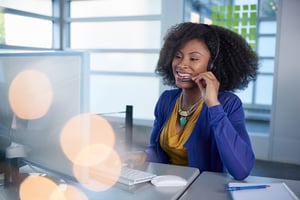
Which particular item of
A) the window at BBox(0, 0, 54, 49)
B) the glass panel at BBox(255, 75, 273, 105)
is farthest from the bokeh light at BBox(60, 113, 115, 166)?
the window at BBox(0, 0, 54, 49)

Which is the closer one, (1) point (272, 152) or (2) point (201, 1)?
(1) point (272, 152)

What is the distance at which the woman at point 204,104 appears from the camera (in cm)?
125

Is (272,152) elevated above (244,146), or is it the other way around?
(244,146)

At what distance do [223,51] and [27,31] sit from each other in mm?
4748

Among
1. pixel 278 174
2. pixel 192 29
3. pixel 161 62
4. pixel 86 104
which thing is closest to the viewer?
pixel 86 104

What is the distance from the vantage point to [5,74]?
0.90 m

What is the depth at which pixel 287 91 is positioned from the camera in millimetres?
4113

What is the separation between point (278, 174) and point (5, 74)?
3355 millimetres

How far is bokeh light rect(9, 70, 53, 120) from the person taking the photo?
2.72 feet

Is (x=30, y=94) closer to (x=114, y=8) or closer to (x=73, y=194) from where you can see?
(x=73, y=194)

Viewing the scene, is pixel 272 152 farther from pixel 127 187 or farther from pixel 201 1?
pixel 127 187

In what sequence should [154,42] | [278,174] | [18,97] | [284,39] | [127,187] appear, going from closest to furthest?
[18,97], [127,187], [278,174], [284,39], [154,42]

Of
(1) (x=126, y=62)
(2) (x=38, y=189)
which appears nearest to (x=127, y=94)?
(1) (x=126, y=62)

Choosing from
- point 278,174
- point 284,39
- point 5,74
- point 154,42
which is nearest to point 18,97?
point 5,74
